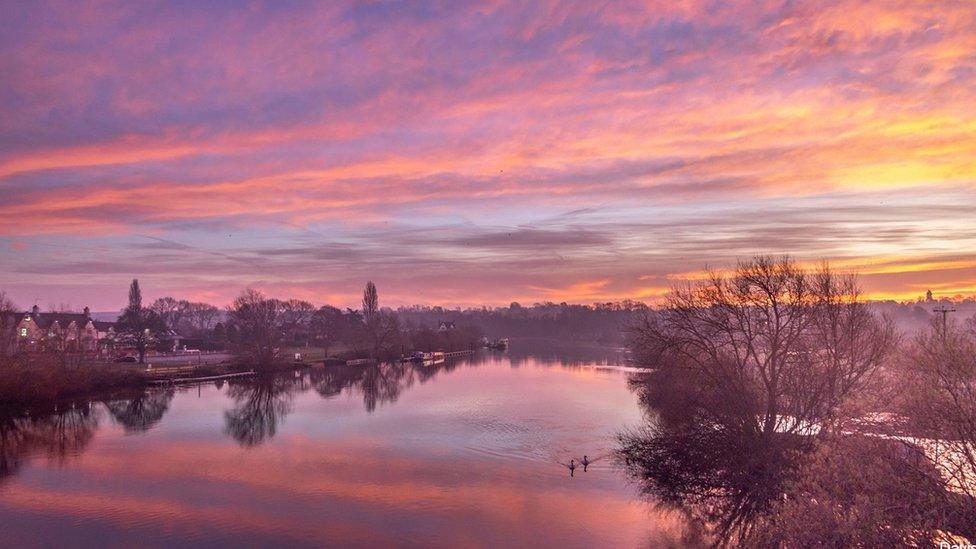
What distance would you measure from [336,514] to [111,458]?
622 inches

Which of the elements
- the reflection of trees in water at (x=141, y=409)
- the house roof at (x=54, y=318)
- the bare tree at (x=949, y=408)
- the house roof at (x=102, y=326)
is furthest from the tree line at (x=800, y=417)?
the house roof at (x=102, y=326)

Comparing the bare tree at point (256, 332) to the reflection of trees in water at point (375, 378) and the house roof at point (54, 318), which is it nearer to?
the reflection of trees in water at point (375, 378)

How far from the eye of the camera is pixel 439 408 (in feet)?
157

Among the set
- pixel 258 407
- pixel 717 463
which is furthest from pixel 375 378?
pixel 717 463

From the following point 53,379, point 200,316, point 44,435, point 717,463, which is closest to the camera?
point 717,463

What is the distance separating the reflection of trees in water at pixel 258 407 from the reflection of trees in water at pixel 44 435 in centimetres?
Answer: 805

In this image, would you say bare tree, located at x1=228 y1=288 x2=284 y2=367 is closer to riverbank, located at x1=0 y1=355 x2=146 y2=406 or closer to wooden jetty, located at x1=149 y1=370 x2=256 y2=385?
wooden jetty, located at x1=149 y1=370 x2=256 y2=385

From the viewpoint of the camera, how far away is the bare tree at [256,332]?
245 ft

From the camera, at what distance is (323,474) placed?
91.9 ft

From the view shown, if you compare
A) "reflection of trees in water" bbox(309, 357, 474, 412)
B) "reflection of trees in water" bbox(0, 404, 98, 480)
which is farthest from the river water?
"reflection of trees in water" bbox(309, 357, 474, 412)

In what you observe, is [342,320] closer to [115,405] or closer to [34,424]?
[115,405]

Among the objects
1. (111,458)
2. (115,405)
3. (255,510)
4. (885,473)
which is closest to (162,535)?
(255,510)

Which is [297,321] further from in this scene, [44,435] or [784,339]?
[784,339]

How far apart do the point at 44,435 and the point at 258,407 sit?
1466 cm
